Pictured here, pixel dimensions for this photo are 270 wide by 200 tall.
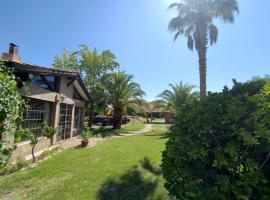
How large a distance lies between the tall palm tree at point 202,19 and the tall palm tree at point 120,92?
35.3 ft

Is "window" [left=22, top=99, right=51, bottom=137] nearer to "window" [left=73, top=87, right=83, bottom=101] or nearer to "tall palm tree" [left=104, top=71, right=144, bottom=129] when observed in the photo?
"window" [left=73, top=87, right=83, bottom=101]

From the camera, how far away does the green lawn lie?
6035 millimetres

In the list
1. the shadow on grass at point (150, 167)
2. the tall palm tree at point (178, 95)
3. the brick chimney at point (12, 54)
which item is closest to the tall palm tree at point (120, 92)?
the tall palm tree at point (178, 95)

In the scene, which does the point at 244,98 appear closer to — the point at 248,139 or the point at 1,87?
the point at 248,139

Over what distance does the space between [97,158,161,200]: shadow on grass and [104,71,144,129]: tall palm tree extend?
743 inches

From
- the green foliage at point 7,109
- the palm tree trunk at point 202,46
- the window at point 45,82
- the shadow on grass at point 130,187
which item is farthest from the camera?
the palm tree trunk at point 202,46

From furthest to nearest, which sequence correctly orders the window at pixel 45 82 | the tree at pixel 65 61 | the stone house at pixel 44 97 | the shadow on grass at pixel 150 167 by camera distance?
the tree at pixel 65 61, the window at pixel 45 82, the stone house at pixel 44 97, the shadow on grass at pixel 150 167

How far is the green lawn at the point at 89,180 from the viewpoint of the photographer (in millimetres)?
6035

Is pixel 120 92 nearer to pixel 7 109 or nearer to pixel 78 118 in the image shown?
pixel 78 118

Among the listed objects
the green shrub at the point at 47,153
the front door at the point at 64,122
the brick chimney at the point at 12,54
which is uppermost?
the brick chimney at the point at 12,54

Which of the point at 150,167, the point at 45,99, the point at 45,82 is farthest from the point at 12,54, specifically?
the point at 150,167

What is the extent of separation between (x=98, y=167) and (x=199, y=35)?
14.3 meters

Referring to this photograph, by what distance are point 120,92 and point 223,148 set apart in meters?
23.4

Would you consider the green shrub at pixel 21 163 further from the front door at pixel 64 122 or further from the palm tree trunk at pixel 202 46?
the palm tree trunk at pixel 202 46
